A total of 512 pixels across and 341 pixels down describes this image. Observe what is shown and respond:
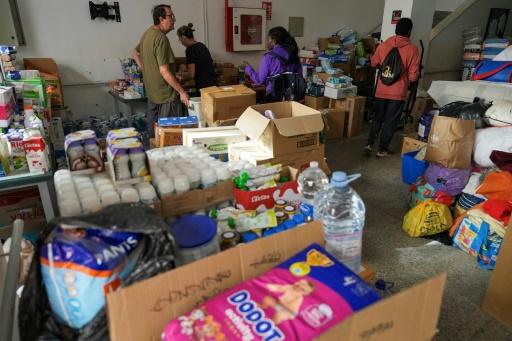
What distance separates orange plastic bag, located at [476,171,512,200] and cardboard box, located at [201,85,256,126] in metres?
1.82

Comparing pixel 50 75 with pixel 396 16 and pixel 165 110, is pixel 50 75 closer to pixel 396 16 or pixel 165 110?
pixel 165 110

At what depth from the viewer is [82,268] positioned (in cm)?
82

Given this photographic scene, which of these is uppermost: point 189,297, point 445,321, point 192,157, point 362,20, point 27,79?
point 362,20

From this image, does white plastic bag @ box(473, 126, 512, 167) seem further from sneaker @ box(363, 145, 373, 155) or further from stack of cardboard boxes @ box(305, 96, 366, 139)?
stack of cardboard boxes @ box(305, 96, 366, 139)

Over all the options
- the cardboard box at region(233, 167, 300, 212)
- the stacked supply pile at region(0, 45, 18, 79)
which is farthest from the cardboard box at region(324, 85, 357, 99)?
the stacked supply pile at region(0, 45, 18, 79)

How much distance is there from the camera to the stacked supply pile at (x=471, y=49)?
6098 millimetres

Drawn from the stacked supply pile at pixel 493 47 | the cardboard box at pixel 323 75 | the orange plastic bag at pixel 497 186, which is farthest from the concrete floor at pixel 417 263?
the stacked supply pile at pixel 493 47

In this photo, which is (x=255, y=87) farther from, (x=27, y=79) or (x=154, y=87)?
(x=27, y=79)

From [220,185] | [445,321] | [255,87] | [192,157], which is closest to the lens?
[220,185]

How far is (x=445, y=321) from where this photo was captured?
1.90 meters

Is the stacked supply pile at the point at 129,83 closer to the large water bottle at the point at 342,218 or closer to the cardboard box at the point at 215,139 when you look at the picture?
the cardboard box at the point at 215,139

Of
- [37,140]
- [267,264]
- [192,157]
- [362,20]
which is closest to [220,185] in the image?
[192,157]

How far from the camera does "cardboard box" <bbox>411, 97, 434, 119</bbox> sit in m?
5.18

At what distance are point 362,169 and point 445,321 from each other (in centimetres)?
220
